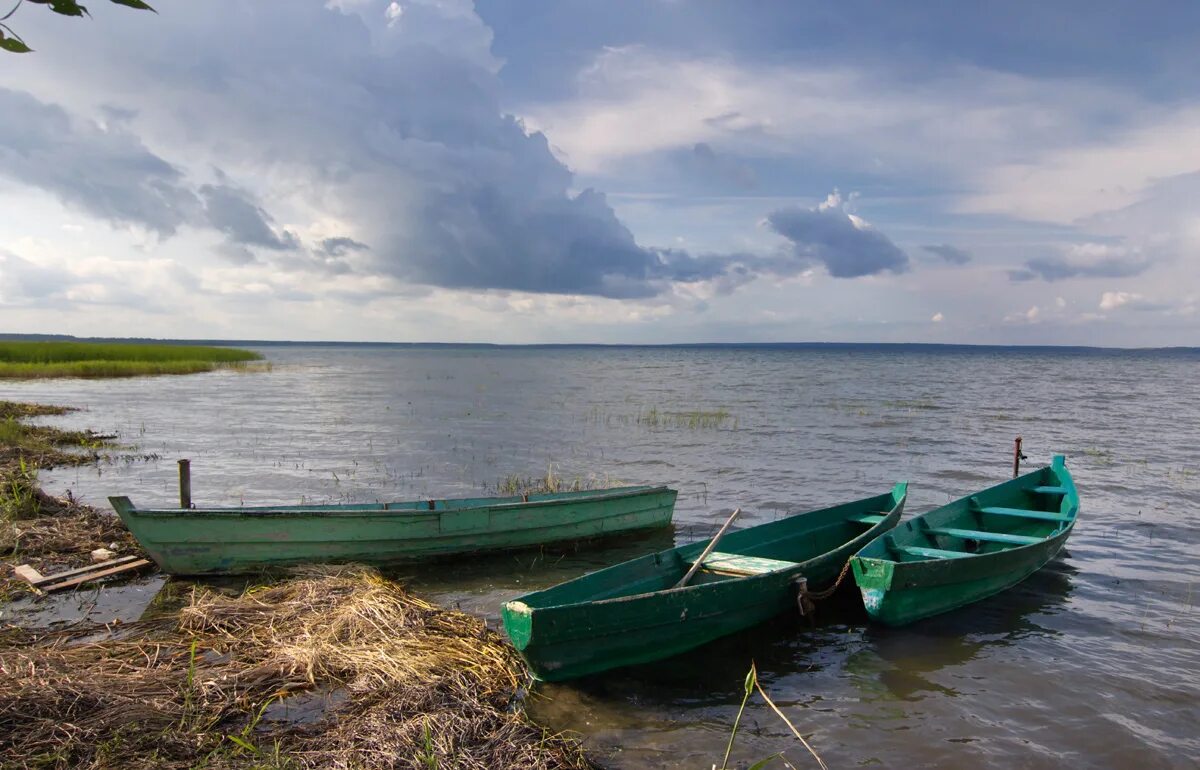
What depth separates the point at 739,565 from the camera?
9.38 metres

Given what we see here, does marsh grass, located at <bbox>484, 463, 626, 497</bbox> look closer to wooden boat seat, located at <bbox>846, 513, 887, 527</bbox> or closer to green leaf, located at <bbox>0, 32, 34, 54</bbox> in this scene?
wooden boat seat, located at <bbox>846, 513, 887, 527</bbox>

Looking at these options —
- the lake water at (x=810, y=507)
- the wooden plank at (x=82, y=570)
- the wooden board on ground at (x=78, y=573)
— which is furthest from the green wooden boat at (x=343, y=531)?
the wooden plank at (x=82, y=570)

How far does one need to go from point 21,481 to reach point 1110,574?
57.7 ft

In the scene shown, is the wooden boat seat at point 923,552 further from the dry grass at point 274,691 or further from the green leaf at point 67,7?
the green leaf at point 67,7

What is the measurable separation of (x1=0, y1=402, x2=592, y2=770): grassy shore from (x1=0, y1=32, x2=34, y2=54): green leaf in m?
4.67

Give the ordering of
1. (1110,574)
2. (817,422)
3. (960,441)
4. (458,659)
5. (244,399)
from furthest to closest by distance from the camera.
A: 1. (244,399)
2. (817,422)
3. (960,441)
4. (1110,574)
5. (458,659)

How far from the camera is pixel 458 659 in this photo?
293 inches

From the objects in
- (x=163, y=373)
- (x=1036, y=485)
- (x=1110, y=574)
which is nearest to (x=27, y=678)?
(x=1110, y=574)

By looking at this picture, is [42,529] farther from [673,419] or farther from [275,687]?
[673,419]

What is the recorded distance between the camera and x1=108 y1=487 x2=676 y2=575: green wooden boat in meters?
9.83

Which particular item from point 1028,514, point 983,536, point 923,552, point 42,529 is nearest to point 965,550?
point 983,536

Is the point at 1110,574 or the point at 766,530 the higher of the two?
the point at 766,530

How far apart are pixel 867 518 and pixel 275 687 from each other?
8539mm

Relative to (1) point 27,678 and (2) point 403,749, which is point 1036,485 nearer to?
(2) point 403,749
